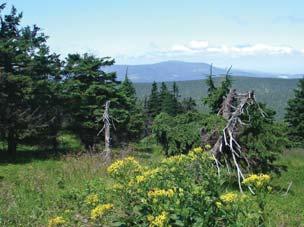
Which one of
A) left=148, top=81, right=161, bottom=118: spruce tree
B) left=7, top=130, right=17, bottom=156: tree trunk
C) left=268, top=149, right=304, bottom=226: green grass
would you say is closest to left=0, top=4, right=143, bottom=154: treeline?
left=7, top=130, right=17, bottom=156: tree trunk

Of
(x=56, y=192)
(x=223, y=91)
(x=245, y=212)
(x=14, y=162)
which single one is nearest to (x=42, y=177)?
(x=56, y=192)

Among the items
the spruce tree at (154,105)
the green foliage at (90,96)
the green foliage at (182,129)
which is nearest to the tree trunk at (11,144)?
the green foliage at (90,96)

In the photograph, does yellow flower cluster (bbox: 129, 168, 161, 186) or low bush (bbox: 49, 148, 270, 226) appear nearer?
low bush (bbox: 49, 148, 270, 226)

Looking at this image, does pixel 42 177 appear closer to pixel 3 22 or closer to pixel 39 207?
pixel 39 207

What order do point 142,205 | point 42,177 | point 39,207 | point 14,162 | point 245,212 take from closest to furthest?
point 245,212, point 142,205, point 39,207, point 42,177, point 14,162

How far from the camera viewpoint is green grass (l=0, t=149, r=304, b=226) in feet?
34.6

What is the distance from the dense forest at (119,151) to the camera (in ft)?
16.3

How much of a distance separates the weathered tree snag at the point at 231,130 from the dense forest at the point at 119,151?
0.11 ft

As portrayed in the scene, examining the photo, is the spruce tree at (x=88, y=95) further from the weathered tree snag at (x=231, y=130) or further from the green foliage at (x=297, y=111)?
the green foliage at (x=297, y=111)

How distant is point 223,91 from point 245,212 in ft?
40.2

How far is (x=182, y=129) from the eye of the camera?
15688 millimetres

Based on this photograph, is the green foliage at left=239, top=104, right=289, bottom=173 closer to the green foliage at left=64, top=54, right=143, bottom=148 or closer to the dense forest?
the dense forest

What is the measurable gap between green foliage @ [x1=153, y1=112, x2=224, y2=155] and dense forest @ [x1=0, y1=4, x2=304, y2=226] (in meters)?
0.04

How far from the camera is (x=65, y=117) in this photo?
2831 centimetres
